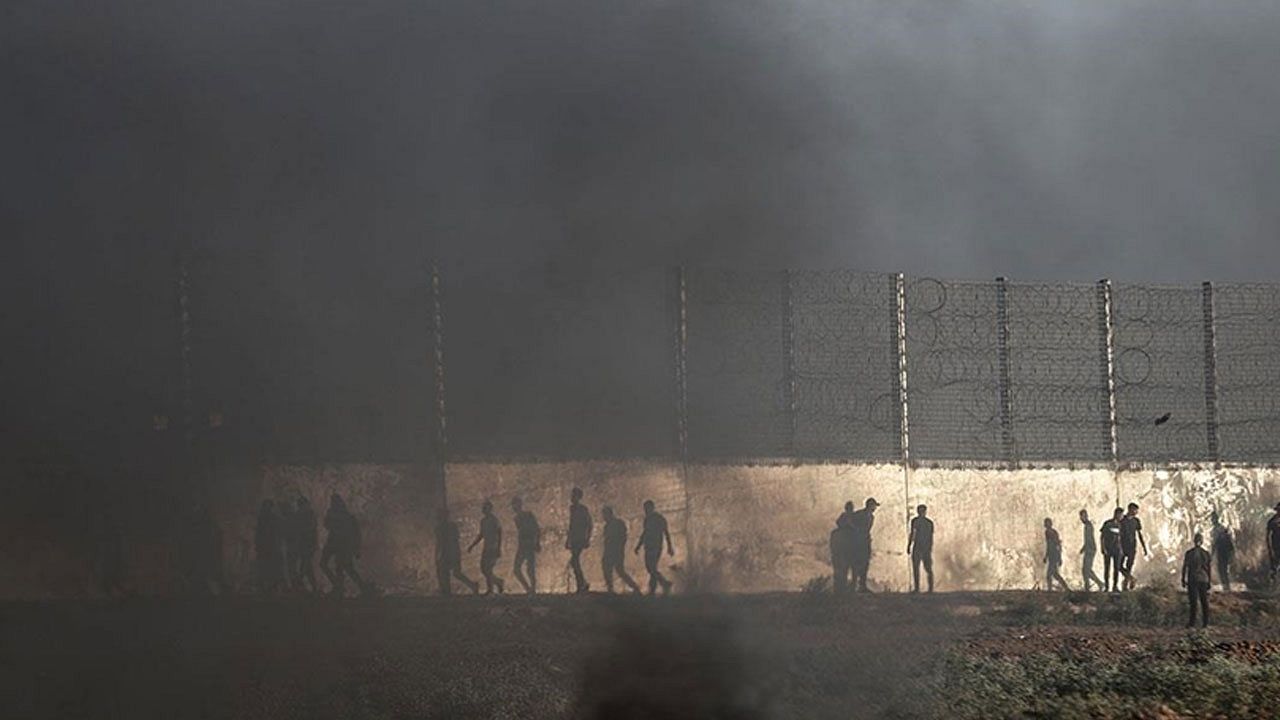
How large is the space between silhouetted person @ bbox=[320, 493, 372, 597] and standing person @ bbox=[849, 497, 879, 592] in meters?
8.10

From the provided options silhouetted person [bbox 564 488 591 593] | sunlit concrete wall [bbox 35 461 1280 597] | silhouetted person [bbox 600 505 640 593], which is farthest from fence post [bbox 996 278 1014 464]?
silhouetted person [bbox 564 488 591 593]

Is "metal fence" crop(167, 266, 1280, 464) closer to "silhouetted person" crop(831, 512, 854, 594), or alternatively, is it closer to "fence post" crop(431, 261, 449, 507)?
"fence post" crop(431, 261, 449, 507)

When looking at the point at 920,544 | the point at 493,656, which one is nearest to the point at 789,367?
the point at 920,544

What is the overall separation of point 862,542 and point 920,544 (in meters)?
1.09

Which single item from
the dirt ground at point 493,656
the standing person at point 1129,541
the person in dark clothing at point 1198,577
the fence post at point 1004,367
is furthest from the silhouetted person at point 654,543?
the standing person at point 1129,541

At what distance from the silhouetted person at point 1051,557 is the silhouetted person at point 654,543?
742cm

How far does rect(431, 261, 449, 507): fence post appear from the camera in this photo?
21.7 meters

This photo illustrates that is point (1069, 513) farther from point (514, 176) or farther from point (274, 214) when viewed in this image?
point (274, 214)

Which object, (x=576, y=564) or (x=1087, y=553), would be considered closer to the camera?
(x=576, y=564)

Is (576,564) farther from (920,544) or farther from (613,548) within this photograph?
(920,544)

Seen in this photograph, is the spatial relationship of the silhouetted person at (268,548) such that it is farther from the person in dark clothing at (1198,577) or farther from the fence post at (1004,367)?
the fence post at (1004,367)

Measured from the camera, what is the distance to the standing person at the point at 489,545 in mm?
22766

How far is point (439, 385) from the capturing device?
22281 mm

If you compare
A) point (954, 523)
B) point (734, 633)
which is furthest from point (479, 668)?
point (954, 523)
